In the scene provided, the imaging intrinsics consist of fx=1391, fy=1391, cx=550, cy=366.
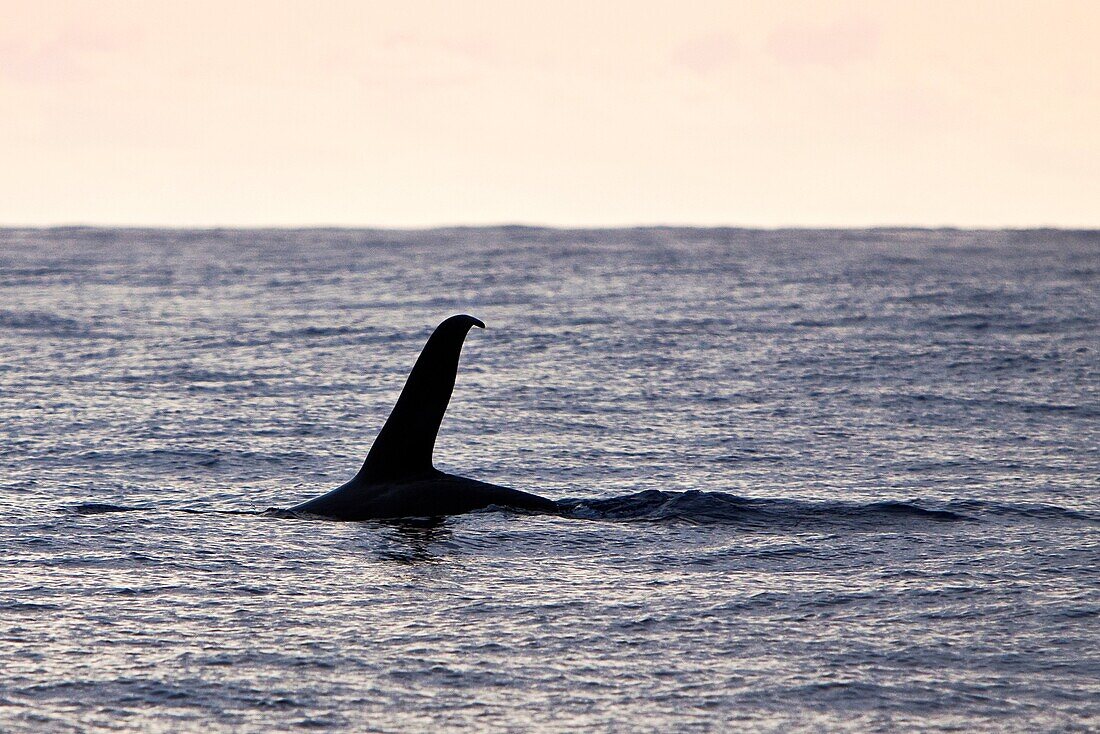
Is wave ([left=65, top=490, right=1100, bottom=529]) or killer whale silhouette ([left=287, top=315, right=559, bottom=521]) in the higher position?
killer whale silhouette ([left=287, top=315, right=559, bottom=521])

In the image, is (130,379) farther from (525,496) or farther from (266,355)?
(525,496)

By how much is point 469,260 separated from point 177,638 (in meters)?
59.1

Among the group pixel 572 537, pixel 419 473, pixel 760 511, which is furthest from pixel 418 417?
pixel 760 511

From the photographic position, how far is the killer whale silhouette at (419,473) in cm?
1328

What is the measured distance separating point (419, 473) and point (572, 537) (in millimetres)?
1800

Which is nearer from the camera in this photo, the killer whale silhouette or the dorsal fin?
the killer whale silhouette

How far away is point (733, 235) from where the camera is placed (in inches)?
4178

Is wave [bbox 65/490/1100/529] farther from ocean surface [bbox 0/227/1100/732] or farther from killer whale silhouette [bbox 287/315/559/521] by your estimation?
killer whale silhouette [bbox 287/315/559/521]

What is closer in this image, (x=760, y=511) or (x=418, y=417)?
(x=418, y=417)

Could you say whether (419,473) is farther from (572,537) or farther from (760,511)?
(760,511)

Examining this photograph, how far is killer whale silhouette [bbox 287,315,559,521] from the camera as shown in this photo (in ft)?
43.6

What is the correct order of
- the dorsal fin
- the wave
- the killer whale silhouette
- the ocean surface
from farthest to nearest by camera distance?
the wave
the dorsal fin
the killer whale silhouette
the ocean surface

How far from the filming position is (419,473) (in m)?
13.7

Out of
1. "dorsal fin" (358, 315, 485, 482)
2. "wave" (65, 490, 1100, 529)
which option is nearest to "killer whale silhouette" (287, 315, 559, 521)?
"dorsal fin" (358, 315, 485, 482)
